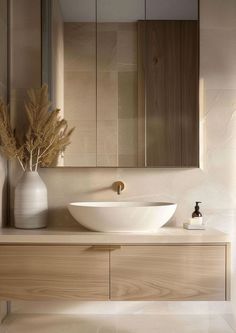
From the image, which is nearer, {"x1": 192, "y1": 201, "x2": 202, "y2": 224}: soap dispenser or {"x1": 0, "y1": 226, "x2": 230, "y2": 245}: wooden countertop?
{"x1": 0, "y1": 226, "x2": 230, "y2": 245}: wooden countertop

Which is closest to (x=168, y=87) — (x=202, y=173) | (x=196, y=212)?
(x=202, y=173)

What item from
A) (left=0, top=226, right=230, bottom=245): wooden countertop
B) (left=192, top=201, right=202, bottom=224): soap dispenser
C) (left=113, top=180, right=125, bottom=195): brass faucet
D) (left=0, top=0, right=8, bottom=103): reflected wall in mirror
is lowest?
(left=0, top=226, right=230, bottom=245): wooden countertop

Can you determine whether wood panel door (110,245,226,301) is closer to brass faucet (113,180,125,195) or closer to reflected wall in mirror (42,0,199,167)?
brass faucet (113,180,125,195)

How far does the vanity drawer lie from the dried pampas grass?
51 centimetres

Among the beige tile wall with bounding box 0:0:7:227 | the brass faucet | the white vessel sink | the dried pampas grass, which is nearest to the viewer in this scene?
the white vessel sink

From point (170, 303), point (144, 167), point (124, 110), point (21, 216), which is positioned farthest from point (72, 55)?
point (170, 303)

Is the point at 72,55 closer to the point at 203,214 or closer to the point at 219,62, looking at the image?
the point at 219,62

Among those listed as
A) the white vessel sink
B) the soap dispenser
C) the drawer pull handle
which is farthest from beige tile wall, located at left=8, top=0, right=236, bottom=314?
the drawer pull handle

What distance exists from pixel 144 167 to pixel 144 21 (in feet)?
2.67

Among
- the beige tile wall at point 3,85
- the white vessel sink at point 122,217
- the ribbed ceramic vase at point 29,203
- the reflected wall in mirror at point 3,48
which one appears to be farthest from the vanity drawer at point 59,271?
the reflected wall in mirror at point 3,48

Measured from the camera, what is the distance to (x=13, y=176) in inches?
105

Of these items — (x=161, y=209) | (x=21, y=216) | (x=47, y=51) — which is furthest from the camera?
(x=47, y=51)

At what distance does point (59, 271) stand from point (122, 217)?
0.38 metres

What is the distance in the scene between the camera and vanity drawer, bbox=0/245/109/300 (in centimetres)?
218
